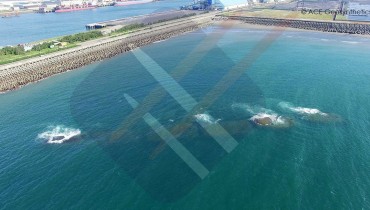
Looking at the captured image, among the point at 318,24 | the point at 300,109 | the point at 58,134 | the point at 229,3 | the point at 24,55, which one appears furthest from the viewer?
the point at 229,3

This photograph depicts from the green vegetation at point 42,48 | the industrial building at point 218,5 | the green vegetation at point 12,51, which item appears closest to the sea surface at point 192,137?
the green vegetation at point 42,48

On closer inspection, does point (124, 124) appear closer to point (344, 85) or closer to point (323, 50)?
point (344, 85)

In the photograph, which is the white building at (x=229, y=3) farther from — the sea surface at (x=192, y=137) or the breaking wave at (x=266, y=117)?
the breaking wave at (x=266, y=117)

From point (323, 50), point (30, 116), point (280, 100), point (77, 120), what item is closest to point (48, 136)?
point (77, 120)

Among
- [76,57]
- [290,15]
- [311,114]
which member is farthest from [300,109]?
[290,15]

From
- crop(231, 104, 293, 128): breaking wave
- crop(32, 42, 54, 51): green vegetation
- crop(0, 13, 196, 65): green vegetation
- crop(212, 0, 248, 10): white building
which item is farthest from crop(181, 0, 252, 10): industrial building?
crop(231, 104, 293, 128): breaking wave

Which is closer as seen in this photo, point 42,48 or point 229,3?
point 42,48

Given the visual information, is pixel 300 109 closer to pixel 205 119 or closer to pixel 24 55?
pixel 205 119
